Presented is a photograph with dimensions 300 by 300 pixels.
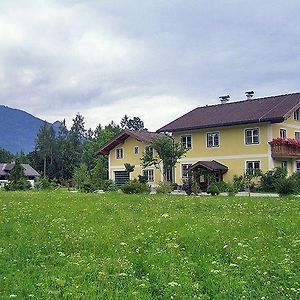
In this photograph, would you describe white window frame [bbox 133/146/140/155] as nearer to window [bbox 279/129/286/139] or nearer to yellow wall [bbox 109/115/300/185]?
yellow wall [bbox 109/115/300/185]

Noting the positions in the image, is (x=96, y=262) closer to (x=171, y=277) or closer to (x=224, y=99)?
(x=171, y=277)

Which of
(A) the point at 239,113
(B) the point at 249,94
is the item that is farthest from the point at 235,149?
(B) the point at 249,94

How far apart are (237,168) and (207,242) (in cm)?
3176

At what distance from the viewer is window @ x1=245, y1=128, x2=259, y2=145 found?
131 feet

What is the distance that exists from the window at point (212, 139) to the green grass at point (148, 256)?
2863cm

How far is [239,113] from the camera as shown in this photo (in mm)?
42125

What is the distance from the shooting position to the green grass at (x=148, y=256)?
265 inches

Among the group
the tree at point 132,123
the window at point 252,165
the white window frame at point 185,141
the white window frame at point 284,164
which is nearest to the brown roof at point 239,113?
the white window frame at point 185,141

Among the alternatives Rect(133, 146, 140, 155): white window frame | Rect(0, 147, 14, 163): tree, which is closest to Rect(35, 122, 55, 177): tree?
Rect(0, 147, 14, 163): tree

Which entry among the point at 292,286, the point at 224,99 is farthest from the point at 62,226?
the point at 224,99

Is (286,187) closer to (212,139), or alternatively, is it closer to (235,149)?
(235,149)

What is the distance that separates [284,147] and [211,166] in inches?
250

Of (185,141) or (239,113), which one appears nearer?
(239,113)

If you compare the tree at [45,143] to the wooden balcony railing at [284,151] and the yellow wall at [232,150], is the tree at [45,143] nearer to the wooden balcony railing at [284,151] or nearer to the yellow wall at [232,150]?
the yellow wall at [232,150]
